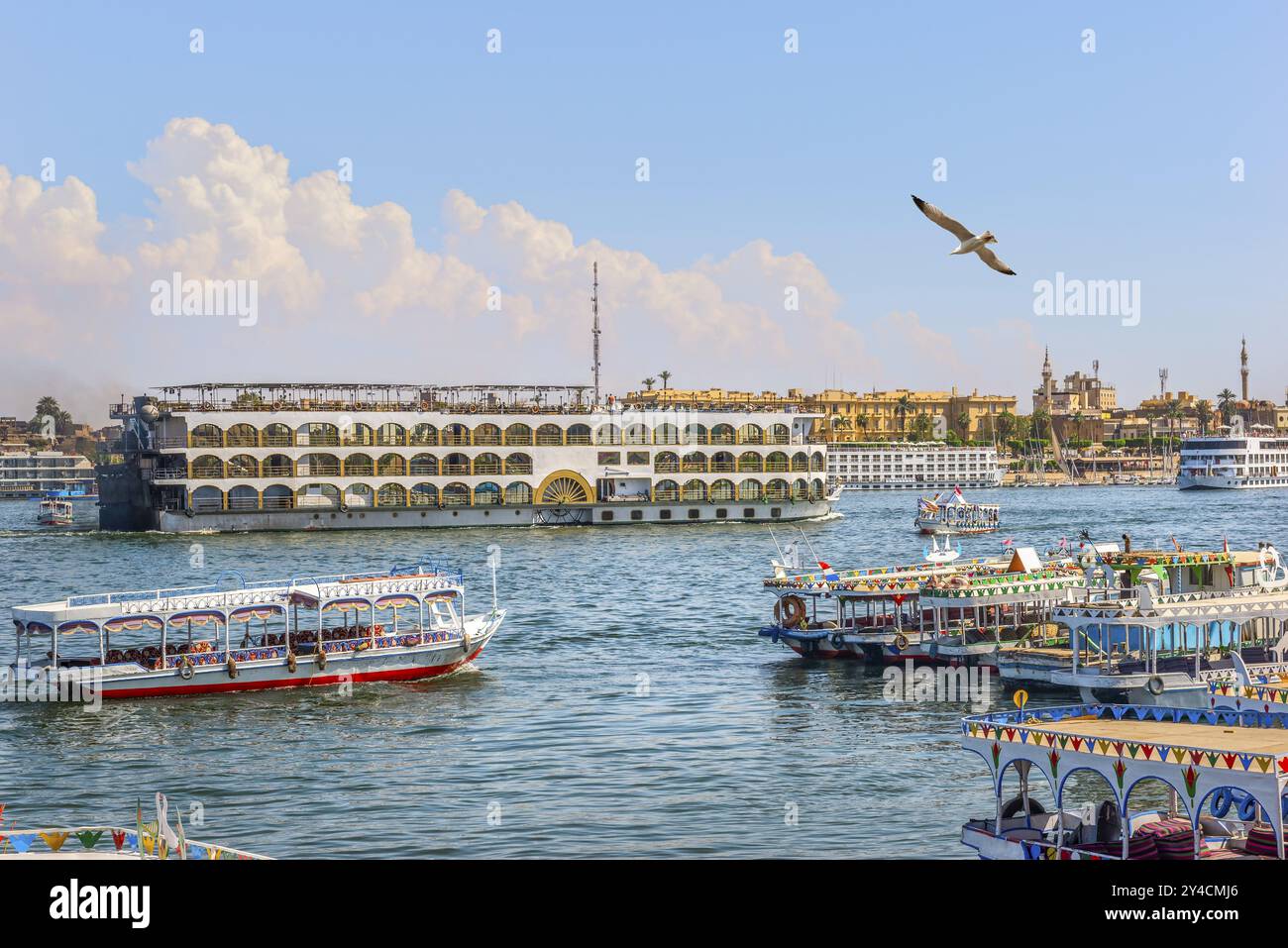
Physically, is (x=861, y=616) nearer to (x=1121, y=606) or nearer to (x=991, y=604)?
(x=991, y=604)

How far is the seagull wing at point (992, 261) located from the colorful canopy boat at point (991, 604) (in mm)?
21492

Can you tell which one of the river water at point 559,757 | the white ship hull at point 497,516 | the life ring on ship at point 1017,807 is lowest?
the river water at point 559,757

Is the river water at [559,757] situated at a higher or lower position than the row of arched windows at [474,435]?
lower

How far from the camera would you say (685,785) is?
1020 inches

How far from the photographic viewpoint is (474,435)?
4432 inches

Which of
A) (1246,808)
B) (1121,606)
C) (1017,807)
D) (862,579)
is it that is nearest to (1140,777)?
(1246,808)

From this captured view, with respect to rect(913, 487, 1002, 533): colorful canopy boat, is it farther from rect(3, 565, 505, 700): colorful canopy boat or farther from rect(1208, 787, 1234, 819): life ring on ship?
rect(1208, 787, 1234, 819): life ring on ship

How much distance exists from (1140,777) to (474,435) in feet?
324

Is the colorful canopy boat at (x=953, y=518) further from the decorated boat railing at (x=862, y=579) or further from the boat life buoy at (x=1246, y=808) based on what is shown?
the boat life buoy at (x=1246, y=808)

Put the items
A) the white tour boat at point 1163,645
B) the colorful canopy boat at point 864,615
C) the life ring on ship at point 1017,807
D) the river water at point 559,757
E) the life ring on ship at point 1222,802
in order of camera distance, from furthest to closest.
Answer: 1. the colorful canopy boat at point 864,615
2. the white tour boat at point 1163,645
3. the river water at point 559,757
4. the life ring on ship at point 1017,807
5. the life ring on ship at point 1222,802

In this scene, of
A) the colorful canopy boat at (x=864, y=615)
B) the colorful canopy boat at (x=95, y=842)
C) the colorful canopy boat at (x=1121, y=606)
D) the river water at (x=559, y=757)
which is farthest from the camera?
the colorful canopy boat at (x=864, y=615)

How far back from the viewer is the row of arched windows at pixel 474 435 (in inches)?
4205

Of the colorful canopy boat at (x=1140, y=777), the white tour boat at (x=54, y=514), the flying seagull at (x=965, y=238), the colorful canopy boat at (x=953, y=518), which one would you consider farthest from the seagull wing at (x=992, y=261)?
the white tour boat at (x=54, y=514)
